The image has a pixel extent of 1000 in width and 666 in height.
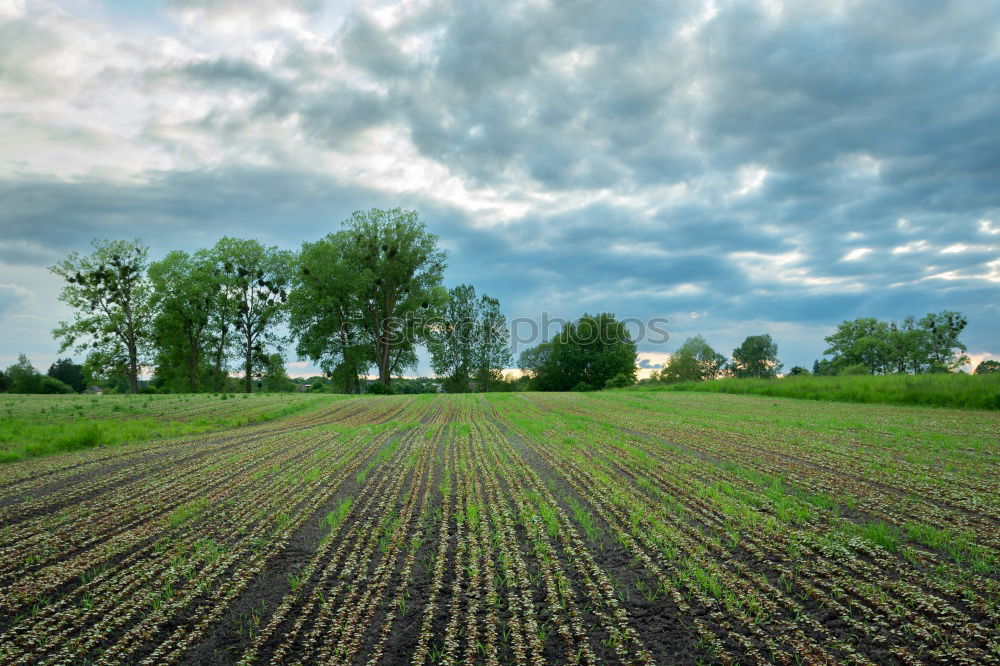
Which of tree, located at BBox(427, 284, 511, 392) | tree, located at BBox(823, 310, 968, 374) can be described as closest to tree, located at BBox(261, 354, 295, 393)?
tree, located at BBox(427, 284, 511, 392)

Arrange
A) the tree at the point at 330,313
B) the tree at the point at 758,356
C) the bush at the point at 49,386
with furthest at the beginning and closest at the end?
the tree at the point at 758,356 < the bush at the point at 49,386 < the tree at the point at 330,313

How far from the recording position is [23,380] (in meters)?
64.2

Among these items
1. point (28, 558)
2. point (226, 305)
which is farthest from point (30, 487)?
point (226, 305)

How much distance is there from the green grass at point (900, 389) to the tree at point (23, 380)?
79.3 m

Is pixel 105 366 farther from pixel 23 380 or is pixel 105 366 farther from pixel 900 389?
pixel 900 389

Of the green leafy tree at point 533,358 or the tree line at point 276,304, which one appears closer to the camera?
the tree line at point 276,304

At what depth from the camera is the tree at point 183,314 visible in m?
56.2

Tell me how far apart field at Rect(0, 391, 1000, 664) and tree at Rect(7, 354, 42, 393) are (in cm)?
6601

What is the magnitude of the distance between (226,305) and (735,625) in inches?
2420

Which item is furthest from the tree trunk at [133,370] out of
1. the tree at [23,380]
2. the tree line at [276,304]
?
the tree at [23,380]

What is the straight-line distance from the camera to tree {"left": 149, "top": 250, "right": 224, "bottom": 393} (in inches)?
2213

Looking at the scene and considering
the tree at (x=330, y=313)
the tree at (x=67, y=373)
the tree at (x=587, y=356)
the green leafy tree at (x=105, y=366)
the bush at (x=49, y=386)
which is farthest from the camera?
the tree at (x=67, y=373)

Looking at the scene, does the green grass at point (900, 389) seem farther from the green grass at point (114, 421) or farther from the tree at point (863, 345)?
the tree at point (863, 345)

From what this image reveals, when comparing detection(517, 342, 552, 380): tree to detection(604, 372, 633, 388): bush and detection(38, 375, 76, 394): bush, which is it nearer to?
detection(604, 372, 633, 388): bush
